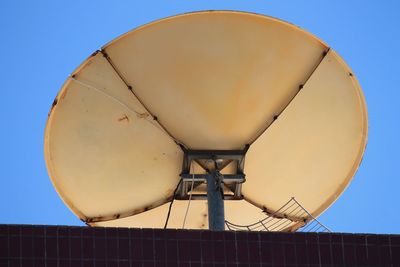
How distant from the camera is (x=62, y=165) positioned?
25.3 m

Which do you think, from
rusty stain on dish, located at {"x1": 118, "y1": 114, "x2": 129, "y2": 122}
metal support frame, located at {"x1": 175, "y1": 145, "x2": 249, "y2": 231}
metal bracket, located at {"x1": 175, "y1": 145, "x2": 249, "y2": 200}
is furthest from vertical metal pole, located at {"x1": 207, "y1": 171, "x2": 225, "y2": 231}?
rusty stain on dish, located at {"x1": 118, "y1": 114, "x2": 129, "y2": 122}

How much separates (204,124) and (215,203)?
64.9 inches

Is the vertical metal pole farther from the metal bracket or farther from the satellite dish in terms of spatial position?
the metal bracket

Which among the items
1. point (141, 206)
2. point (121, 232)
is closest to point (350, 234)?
point (121, 232)

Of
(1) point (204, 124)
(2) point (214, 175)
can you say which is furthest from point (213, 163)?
(1) point (204, 124)

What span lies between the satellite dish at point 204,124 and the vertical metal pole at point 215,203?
0.03 meters

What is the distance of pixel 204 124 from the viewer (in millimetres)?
24953

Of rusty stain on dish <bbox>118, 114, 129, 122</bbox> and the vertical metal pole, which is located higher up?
rusty stain on dish <bbox>118, 114, 129, 122</bbox>

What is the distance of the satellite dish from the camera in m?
24.0

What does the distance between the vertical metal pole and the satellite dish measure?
3 centimetres

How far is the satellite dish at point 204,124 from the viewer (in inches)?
946

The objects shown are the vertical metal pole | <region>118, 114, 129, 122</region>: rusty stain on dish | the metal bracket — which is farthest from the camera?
the metal bracket

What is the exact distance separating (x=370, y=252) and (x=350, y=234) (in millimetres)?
429

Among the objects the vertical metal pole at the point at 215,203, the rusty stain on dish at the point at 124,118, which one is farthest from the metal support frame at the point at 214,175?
the rusty stain on dish at the point at 124,118
